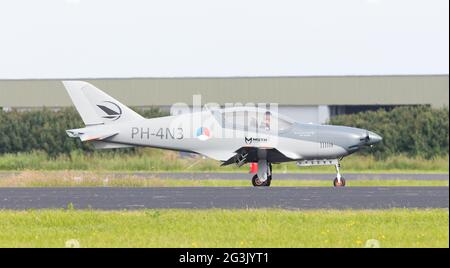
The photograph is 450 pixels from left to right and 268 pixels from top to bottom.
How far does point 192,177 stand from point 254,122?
7.00 m

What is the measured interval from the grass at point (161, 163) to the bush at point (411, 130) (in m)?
1.21

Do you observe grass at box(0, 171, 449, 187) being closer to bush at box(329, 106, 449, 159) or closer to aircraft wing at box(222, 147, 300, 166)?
aircraft wing at box(222, 147, 300, 166)

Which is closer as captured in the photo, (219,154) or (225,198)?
(225,198)

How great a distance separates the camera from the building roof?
61.0m

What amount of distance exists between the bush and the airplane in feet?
60.0

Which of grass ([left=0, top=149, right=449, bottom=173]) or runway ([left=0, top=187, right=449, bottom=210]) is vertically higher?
grass ([left=0, top=149, right=449, bottom=173])

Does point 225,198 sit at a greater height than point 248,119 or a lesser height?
lesser

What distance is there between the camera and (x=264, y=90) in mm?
60906

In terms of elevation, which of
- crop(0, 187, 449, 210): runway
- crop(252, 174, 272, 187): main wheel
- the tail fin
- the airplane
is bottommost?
crop(0, 187, 449, 210): runway

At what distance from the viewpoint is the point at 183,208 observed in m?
20.2

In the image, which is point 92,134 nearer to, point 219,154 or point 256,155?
point 219,154

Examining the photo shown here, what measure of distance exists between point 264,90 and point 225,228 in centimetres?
4480

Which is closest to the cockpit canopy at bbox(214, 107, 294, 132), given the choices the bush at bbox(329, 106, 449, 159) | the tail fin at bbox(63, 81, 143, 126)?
the tail fin at bbox(63, 81, 143, 126)

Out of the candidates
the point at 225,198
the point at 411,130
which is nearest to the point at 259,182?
the point at 225,198
